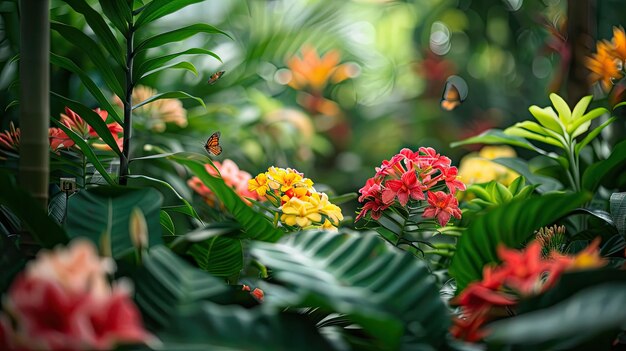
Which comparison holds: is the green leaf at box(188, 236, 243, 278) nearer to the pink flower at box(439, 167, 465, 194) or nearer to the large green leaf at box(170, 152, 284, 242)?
the large green leaf at box(170, 152, 284, 242)

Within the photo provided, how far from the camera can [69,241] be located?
51 centimetres

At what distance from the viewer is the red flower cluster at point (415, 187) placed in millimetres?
714

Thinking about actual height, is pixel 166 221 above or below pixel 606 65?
below

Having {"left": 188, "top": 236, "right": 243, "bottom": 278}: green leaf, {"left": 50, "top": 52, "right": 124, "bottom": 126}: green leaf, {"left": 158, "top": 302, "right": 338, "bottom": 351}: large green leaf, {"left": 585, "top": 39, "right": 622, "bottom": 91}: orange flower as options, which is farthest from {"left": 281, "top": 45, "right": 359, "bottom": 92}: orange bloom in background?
{"left": 158, "top": 302, "right": 338, "bottom": 351}: large green leaf

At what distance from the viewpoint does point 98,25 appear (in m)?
0.71

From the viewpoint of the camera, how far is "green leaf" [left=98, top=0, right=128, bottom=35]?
28.2 inches

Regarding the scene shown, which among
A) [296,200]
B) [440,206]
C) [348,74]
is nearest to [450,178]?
[440,206]

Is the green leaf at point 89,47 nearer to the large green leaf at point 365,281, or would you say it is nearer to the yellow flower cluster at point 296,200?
the yellow flower cluster at point 296,200

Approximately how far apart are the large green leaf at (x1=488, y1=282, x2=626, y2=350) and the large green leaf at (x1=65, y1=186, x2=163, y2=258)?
32cm

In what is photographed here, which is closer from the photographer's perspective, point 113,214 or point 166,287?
point 166,287

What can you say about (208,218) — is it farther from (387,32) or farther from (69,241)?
(387,32)

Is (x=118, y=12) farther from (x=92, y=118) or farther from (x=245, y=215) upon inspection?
(x=245, y=215)

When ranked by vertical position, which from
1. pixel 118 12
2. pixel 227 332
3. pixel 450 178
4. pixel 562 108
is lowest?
pixel 227 332

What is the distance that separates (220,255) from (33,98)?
24 centimetres
